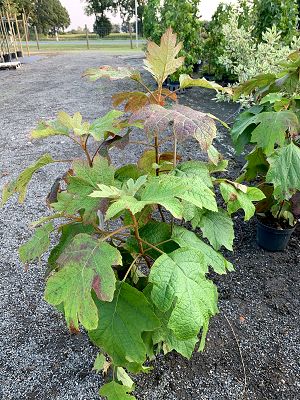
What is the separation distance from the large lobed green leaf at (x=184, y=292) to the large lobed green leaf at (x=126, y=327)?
13 centimetres

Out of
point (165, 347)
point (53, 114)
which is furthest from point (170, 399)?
point (53, 114)

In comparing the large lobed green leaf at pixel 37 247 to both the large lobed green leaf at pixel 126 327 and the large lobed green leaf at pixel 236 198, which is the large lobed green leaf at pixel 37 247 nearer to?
the large lobed green leaf at pixel 126 327

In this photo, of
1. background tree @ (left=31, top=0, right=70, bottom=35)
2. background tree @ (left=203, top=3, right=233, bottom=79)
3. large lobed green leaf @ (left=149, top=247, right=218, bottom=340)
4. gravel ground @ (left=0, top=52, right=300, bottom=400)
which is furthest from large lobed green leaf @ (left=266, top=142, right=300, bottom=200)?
background tree @ (left=31, top=0, right=70, bottom=35)

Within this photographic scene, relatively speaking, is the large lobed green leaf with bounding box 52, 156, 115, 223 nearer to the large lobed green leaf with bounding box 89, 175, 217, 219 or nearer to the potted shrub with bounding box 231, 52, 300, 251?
the large lobed green leaf with bounding box 89, 175, 217, 219

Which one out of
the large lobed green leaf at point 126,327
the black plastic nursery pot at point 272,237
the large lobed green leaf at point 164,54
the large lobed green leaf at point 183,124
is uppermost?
the large lobed green leaf at point 164,54

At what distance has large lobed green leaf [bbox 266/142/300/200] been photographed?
177 cm

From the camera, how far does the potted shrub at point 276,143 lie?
1.77 metres

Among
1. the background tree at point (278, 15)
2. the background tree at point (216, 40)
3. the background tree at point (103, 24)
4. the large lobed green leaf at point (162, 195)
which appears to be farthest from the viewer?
the background tree at point (103, 24)

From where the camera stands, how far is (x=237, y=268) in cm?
230

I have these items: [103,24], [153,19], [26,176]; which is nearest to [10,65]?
[153,19]

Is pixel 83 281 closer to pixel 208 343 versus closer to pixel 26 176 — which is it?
pixel 26 176

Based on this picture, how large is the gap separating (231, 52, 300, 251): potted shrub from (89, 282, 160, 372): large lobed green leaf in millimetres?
1077

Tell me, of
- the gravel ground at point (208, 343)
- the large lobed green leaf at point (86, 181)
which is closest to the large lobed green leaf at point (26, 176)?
the large lobed green leaf at point (86, 181)

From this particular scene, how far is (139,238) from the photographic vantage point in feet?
3.69
